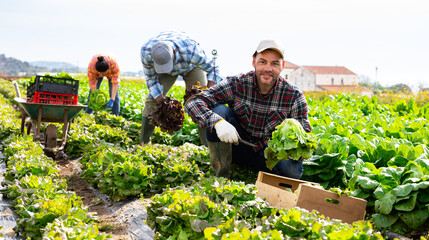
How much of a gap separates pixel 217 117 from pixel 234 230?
1778 millimetres

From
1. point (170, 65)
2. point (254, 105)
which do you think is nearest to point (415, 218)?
point (254, 105)

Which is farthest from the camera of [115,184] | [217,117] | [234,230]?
[115,184]

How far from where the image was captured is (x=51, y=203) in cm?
340

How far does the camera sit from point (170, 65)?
598cm

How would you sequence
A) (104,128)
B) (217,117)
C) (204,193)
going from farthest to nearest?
(104,128) < (217,117) < (204,193)

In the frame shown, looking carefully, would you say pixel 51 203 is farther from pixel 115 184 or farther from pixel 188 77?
pixel 188 77

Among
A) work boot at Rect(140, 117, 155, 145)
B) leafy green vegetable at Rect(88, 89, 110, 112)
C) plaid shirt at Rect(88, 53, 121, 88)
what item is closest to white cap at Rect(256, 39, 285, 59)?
work boot at Rect(140, 117, 155, 145)

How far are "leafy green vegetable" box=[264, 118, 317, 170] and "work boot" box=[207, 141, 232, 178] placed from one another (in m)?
0.65

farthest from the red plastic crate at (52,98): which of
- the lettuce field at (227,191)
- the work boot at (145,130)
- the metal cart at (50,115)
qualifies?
the work boot at (145,130)

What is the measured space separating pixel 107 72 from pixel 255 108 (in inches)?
270

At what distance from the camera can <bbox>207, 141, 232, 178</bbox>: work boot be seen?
4.43 meters

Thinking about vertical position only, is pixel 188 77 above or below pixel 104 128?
above

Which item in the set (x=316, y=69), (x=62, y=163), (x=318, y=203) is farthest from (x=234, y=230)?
(x=316, y=69)

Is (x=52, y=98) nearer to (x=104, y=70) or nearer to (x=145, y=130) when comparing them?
(x=145, y=130)
